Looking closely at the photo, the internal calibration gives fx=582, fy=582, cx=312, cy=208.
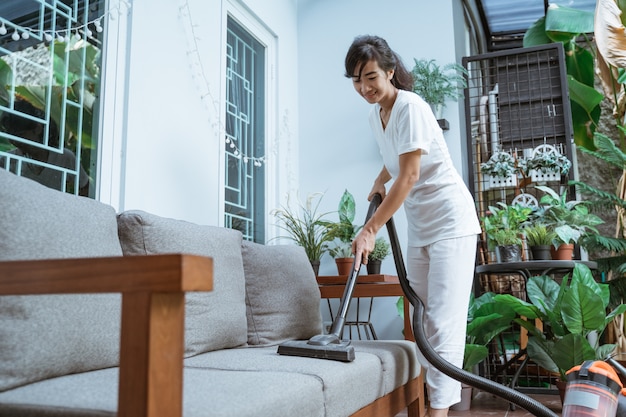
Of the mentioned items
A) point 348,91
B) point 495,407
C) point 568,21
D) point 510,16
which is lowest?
point 495,407

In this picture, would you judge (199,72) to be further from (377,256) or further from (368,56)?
(377,256)

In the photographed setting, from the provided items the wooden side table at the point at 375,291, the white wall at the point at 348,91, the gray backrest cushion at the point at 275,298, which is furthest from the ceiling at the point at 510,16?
the gray backrest cushion at the point at 275,298

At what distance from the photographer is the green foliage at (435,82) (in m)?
3.84

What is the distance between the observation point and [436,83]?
151 inches

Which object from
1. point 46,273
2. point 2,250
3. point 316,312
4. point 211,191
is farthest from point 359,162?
point 46,273

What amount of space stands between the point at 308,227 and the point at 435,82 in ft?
4.18

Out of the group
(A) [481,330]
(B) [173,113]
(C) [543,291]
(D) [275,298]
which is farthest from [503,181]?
(B) [173,113]

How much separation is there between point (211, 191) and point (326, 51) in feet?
5.52

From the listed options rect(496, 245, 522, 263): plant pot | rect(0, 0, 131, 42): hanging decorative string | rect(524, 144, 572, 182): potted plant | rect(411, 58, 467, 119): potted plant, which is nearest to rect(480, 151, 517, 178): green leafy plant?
rect(524, 144, 572, 182): potted plant

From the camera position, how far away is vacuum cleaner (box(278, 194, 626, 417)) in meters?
1.26

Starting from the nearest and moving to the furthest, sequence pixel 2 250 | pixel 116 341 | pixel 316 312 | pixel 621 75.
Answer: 1. pixel 2 250
2. pixel 116 341
3. pixel 316 312
4. pixel 621 75

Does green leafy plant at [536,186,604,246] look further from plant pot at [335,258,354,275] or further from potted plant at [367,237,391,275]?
plant pot at [335,258,354,275]

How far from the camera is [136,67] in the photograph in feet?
8.59

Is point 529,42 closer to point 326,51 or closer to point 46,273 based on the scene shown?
point 326,51
